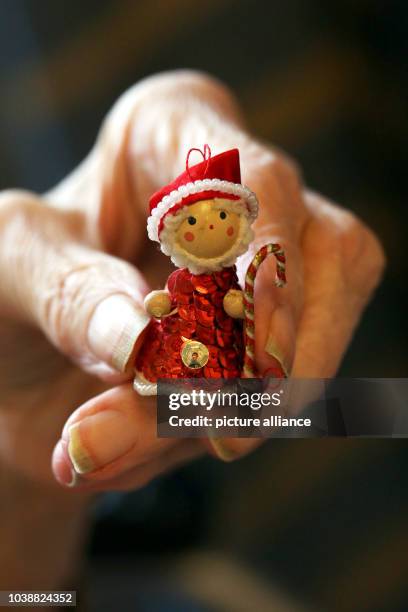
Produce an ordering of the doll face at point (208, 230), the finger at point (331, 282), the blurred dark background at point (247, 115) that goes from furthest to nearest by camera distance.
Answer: the blurred dark background at point (247, 115), the finger at point (331, 282), the doll face at point (208, 230)

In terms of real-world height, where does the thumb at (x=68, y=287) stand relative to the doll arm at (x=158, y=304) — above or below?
above

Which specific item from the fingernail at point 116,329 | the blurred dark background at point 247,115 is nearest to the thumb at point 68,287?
the fingernail at point 116,329

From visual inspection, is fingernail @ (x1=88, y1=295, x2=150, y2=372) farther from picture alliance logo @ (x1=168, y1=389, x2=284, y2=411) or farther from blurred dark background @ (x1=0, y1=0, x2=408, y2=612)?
blurred dark background @ (x1=0, y1=0, x2=408, y2=612)

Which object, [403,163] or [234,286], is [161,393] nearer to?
[234,286]

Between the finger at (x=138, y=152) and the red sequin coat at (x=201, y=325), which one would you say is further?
the finger at (x=138, y=152)

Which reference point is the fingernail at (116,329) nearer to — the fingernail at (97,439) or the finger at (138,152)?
the fingernail at (97,439)

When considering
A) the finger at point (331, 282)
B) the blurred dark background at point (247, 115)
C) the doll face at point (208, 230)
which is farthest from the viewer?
the blurred dark background at point (247, 115)

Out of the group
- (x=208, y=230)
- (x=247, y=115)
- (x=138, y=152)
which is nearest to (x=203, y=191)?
(x=208, y=230)

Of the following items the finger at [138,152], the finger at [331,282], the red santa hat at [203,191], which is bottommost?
the red santa hat at [203,191]

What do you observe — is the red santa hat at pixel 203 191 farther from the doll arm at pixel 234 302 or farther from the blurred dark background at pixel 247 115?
the blurred dark background at pixel 247 115
